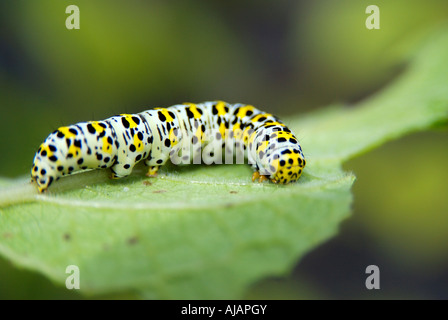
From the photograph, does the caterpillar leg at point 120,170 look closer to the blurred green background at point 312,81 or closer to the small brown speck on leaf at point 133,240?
the small brown speck on leaf at point 133,240

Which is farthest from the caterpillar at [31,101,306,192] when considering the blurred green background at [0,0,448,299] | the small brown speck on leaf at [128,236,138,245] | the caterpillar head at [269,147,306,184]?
the blurred green background at [0,0,448,299]

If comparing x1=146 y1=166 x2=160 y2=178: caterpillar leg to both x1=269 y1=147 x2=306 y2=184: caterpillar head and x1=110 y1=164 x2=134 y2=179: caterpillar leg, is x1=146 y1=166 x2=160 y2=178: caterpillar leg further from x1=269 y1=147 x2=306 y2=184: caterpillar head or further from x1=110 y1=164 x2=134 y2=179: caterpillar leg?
x1=269 y1=147 x2=306 y2=184: caterpillar head

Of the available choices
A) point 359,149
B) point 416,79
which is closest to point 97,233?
point 359,149

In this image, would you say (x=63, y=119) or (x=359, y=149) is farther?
(x=63, y=119)

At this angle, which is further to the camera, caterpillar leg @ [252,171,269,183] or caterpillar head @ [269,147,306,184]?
caterpillar leg @ [252,171,269,183]

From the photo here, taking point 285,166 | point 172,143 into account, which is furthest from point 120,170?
point 285,166

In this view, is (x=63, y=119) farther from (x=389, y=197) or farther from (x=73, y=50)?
(x=389, y=197)
